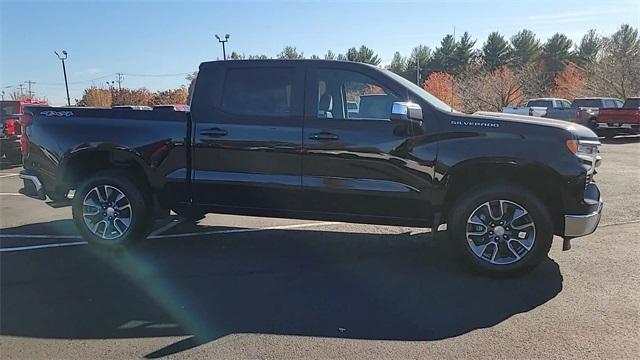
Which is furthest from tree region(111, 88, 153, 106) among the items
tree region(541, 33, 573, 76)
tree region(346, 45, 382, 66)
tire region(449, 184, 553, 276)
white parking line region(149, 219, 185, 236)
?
tire region(449, 184, 553, 276)

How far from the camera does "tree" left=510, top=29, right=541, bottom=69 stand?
218 ft

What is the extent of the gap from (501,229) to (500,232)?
0.10ft

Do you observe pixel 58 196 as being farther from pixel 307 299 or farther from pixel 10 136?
pixel 10 136

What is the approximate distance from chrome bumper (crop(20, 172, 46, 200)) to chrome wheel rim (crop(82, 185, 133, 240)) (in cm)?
64

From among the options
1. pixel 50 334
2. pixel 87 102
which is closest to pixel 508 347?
pixel 50 334

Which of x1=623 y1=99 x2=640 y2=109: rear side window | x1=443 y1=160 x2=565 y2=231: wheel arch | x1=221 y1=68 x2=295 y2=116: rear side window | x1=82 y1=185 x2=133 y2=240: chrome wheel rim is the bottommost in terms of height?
x1=82 y1=185 x2=133 y2=240: chrome wheel rim

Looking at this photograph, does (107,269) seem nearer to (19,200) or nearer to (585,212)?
(585,212)

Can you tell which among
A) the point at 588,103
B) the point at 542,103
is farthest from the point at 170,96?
the point at 588,103

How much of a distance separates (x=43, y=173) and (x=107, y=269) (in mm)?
1676

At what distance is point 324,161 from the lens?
17.5ft

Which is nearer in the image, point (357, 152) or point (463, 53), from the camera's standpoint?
point (357, 152)

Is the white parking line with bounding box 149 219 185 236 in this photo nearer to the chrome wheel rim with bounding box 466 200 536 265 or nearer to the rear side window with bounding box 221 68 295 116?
the rear side window with bounding box 221 68 295 116

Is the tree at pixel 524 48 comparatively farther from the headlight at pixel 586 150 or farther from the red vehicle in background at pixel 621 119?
the headlight at pixel 586 150

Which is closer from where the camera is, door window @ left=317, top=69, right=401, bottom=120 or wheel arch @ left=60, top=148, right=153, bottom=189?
door window @ left=317, top=69, right=401, bottom=120
